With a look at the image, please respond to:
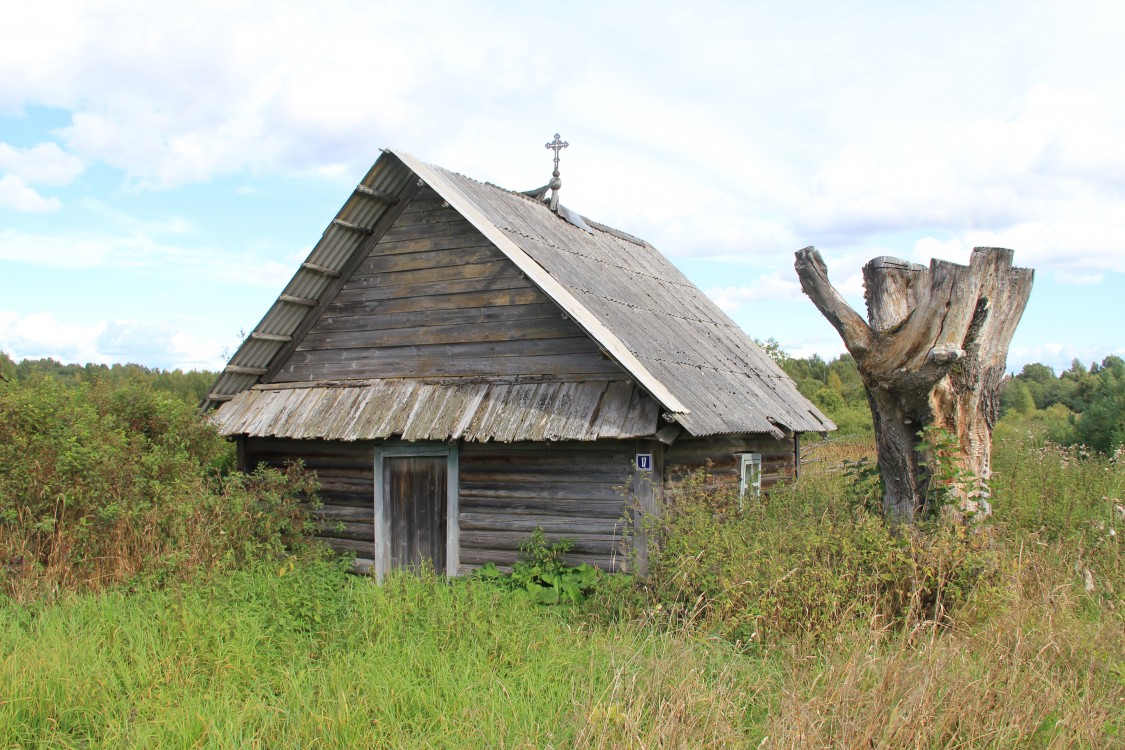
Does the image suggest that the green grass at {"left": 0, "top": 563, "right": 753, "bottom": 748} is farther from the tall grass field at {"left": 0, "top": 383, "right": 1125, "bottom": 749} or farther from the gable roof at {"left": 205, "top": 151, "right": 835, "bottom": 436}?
the gable roof at {"left": 205, "top": 151, "right": 835, "bottom": 436}

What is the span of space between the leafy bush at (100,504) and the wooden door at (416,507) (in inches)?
46.1

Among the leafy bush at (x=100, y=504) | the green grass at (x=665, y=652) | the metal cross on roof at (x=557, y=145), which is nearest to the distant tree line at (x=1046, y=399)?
the green grass at (x=665, y=652)

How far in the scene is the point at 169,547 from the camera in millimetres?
9344

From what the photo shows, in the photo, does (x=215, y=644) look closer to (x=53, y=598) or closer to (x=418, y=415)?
(x=53, y=598)

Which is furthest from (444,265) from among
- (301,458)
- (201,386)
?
(201,386)

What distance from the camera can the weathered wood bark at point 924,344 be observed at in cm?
778

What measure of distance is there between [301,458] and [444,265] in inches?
132

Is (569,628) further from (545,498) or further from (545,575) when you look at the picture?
(545,498)

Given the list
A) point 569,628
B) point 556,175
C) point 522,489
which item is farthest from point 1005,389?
point 569,628

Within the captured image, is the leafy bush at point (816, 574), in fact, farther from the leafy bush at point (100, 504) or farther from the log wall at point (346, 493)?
the leafy bush at point (100, 504)

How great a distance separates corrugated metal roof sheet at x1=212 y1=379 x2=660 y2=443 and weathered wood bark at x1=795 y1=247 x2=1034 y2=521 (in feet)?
7.60

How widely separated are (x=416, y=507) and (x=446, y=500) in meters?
0.47

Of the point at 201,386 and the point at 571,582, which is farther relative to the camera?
the point at 201,386

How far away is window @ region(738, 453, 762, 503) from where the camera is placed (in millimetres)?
12368
